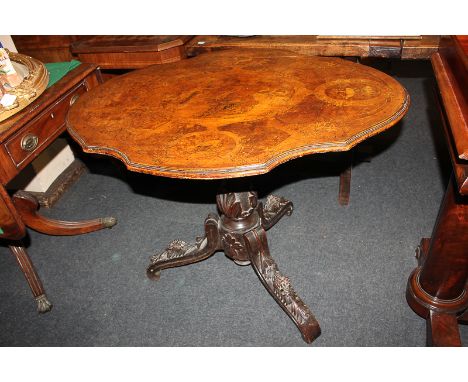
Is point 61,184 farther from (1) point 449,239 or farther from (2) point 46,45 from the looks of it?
(1) point 449,239

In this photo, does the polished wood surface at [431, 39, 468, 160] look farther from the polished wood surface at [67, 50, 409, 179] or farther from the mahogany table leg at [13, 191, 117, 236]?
the mahogany table leg at [13, 191, 117, 236]

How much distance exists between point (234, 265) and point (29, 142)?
1.11 m

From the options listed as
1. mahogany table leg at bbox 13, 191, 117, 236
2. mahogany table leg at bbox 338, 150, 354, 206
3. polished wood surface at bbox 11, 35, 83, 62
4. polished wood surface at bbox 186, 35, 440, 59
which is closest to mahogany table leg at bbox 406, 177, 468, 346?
mahogany table leg at bbox 338, 150, 354, 206

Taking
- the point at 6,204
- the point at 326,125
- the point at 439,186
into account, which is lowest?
the point at 439,186

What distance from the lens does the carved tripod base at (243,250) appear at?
1.62 m

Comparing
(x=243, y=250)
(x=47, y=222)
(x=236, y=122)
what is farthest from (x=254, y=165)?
(x=47, y=222)

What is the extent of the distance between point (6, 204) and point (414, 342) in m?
1.69

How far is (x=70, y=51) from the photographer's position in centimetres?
228

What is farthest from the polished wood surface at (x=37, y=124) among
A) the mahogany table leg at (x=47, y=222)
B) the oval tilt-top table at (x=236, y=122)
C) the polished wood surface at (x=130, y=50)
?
the mahogany table leg at (x=47, y=222)

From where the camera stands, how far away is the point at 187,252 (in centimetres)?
190

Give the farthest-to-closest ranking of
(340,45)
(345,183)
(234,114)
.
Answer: (345,183) → (340,45) → (234,114)

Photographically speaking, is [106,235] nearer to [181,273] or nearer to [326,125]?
[181,273]

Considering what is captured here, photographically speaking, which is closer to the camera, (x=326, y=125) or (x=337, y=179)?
(x=326, y=125)

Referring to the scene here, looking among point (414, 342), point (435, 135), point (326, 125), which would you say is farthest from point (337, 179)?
point (326, 125)
